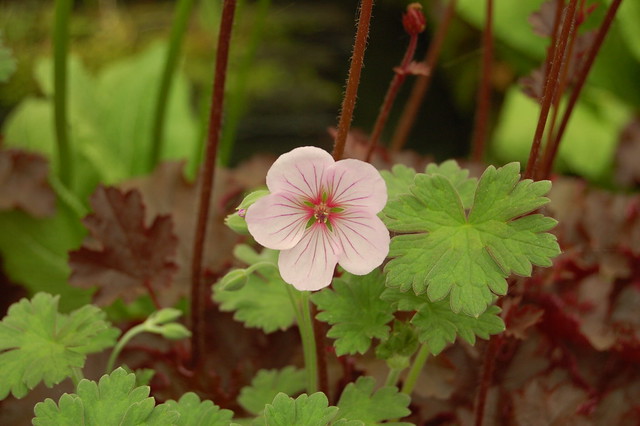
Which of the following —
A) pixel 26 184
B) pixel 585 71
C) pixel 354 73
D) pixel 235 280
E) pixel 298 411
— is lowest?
pixel 298 411

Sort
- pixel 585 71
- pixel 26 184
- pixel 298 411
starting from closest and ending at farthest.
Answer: pixel 298 411
pixel 585 71
pixel 26 184

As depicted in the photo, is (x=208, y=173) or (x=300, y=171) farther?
(x=208, y=173)

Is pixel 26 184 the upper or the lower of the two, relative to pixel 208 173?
upper

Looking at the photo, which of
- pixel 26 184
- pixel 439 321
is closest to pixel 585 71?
pixel 439 321

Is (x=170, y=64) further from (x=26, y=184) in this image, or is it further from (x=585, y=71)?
(x=585, y=71)

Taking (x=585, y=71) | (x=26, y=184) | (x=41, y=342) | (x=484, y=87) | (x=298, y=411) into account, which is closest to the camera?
(x=298, y=411)

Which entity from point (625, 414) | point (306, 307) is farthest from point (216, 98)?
point (625, 414)

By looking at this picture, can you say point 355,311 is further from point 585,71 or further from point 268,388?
point 585,71

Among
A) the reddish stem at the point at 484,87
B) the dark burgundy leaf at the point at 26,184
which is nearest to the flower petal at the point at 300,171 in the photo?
the reddish stem at the point at 484,87
